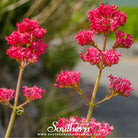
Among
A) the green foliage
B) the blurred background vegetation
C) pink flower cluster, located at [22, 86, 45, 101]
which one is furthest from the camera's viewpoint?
the green foliage

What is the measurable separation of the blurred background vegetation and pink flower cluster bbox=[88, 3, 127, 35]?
1217 mm

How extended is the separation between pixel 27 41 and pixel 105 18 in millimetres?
151

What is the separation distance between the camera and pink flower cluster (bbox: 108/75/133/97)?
62 centimetres

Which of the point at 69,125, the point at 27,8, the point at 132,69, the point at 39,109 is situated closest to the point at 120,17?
the point at 69,125

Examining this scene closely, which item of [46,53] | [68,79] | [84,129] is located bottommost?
[84,129]

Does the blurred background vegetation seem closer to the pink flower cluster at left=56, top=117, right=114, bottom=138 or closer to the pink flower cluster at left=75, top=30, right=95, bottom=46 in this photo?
the pink flower cluster at left=75, top=30, right=95, bottom=46

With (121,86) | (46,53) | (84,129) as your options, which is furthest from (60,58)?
(84,129)

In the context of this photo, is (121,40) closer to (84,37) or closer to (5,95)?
(84,37)

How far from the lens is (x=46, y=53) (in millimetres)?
3494

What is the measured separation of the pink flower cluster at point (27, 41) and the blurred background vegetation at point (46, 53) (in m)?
1.19

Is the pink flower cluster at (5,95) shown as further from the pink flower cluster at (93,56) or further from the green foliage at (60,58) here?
the green foliage at (60,58)

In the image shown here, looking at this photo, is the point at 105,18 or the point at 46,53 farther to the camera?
the point at 46,53

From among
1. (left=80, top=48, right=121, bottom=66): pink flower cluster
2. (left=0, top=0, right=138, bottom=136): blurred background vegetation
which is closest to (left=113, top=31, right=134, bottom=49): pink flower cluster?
(left=80, top=48, right=121, bottom=66): pink flower cluster

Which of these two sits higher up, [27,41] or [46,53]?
[46,53]
